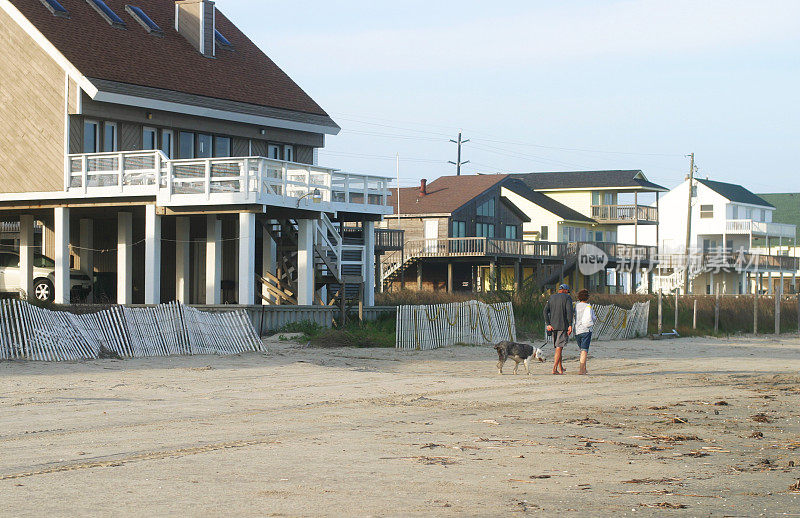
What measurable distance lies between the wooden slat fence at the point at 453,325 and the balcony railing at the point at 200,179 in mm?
4853

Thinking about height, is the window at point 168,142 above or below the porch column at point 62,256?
above

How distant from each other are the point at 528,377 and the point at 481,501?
11362mm

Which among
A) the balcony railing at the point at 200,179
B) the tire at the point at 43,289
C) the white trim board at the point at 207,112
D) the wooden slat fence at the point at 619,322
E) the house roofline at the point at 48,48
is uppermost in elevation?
the house roofline at the point at 48,48

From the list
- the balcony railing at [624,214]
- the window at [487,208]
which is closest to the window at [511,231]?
the window at [487,208]

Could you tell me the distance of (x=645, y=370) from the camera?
875 inches

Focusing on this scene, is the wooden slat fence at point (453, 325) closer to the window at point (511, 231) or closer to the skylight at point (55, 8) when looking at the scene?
the skylight at point (55, 8)

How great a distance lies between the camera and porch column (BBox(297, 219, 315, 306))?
1195 inches

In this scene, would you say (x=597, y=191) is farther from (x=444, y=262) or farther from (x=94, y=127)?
(x=94, y=127)

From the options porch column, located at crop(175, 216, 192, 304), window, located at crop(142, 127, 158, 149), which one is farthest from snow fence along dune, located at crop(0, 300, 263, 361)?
window, located at crop(142, 127, 158, 149)

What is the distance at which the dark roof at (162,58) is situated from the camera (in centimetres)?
3109

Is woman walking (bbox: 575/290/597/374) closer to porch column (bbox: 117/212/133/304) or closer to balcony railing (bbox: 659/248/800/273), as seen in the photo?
porch column (bbox: 117/212/133/304)

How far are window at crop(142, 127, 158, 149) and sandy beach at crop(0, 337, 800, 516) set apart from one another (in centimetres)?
1238

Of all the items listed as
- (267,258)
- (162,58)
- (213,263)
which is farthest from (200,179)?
(162,58)

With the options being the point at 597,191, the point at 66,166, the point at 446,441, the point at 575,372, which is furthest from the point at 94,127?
the point at 597,191
